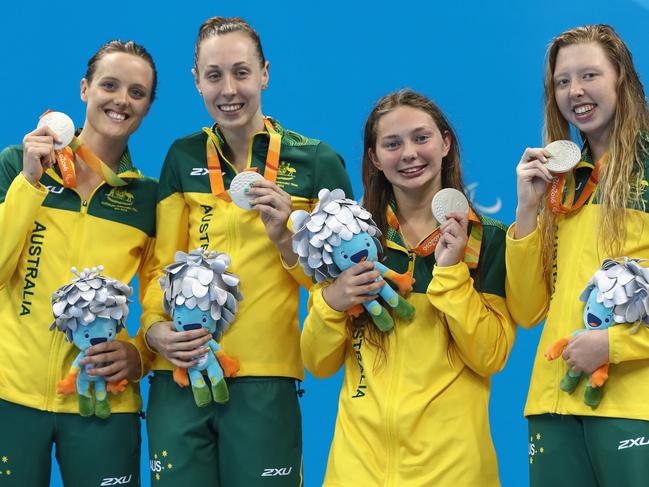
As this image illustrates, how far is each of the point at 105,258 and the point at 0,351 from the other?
17.4 inches

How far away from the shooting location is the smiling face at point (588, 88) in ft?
10.1

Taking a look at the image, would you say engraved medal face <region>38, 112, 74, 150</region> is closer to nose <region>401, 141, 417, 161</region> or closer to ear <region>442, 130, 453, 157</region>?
nose <region>401, 141, 417, 161</region>

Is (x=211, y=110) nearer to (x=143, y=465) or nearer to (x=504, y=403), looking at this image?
(x=504, y=403)

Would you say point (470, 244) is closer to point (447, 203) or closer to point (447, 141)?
point (447, 203)

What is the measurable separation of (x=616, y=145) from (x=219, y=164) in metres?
1.24

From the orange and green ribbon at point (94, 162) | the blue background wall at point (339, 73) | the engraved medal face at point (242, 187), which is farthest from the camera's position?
the blue background wall at point (339, 73)

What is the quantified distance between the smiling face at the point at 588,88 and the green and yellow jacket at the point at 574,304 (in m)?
0.11

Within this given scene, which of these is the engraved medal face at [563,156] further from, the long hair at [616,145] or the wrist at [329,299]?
the wrist at [329,299]

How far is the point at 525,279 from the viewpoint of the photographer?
10.1 feet

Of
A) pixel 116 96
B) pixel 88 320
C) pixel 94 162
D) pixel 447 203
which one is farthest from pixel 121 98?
pixel 447 203

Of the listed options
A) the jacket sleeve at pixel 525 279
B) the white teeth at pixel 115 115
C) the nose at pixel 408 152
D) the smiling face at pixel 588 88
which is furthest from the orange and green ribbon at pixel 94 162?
the smiling face at pixel 588 88

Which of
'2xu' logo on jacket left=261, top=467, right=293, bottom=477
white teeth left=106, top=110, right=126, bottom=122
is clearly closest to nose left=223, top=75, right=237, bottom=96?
white teeth left=106, top=110, right=126, bottom=122

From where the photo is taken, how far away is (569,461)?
114 inches

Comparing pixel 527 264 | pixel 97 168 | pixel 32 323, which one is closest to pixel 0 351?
pixel 32 323
